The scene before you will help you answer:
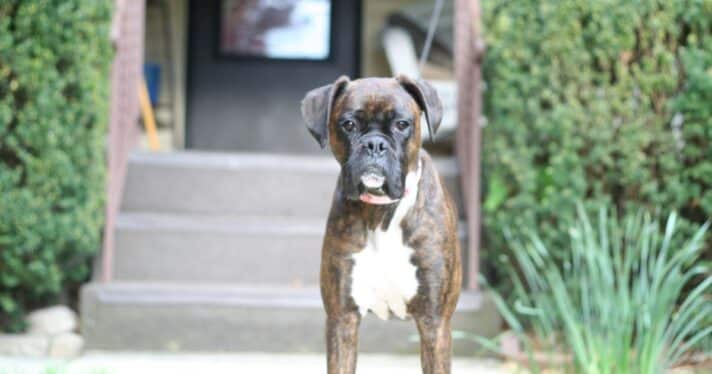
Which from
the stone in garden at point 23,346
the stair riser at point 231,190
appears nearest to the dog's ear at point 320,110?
the stone in garden at point 23,346

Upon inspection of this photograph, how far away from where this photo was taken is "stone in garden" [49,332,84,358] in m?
4.88

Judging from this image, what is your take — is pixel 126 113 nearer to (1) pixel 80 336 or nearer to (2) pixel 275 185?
(2) pixel 275 185

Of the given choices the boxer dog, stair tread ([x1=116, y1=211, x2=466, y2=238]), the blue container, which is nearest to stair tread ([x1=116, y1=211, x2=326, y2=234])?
stair tread ([x1=116, y1=211, x2=466, y2=238])

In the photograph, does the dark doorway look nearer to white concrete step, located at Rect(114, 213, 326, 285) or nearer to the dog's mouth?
white concrete step, located at Rect(114, 213, 326, 285)

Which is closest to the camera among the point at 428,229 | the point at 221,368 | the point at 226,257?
the point at 428,229

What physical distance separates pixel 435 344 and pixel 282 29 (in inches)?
256

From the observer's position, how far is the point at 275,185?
19.0ft

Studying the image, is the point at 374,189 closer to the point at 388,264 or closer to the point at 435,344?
the point at 388,264

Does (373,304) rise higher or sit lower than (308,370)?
higher

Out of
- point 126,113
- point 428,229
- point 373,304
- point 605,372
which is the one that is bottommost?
point 605,372

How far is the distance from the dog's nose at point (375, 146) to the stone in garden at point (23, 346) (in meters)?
3.36

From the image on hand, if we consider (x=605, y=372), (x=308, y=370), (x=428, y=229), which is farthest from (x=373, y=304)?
(x=308, y=370)

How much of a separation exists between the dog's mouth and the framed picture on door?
639 centimetres

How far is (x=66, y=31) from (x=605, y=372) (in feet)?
10.5
